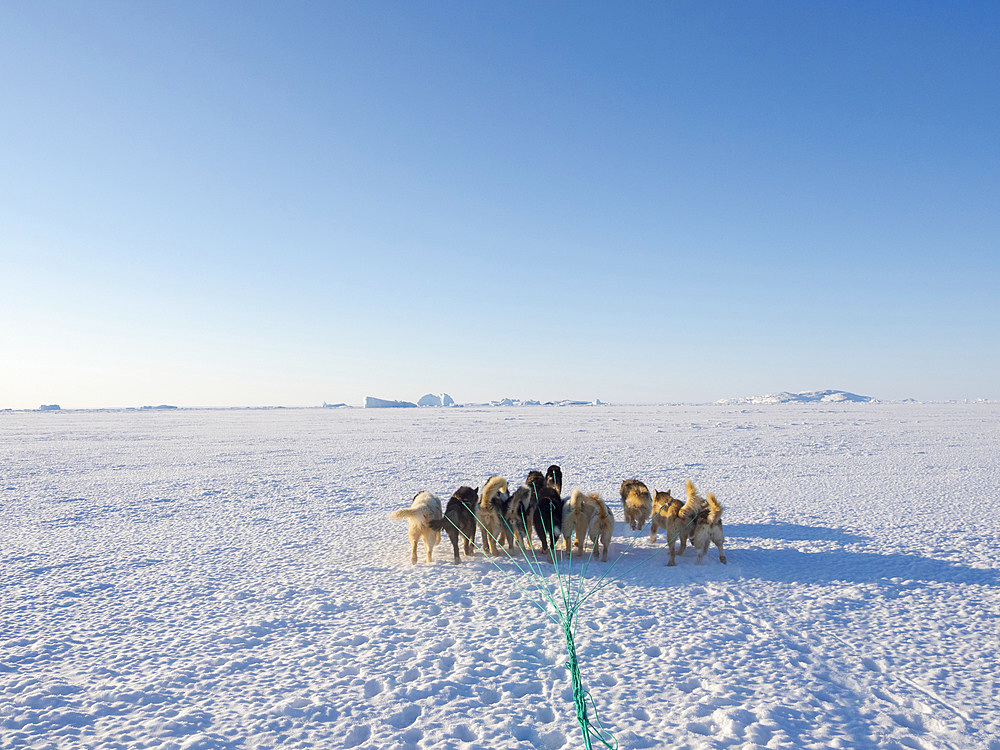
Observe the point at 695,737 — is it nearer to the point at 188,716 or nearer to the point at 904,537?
the point at 188,716

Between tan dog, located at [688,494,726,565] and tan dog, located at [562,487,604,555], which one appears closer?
tan dog, located at [688,494,726,565]

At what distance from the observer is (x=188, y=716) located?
3.11 meters

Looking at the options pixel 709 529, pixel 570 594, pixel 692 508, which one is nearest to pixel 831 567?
pixel 709 529

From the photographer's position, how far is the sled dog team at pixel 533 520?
5.85 meters

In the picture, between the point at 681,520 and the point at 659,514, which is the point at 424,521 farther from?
the point at 659,514

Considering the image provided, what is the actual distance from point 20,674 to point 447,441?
19.1 metres

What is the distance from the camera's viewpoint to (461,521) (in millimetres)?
6223

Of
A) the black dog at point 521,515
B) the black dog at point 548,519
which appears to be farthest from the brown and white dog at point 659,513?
the black dog at point 521,515

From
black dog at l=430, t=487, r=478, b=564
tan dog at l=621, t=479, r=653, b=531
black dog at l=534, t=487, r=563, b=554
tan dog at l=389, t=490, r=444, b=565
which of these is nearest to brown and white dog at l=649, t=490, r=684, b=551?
tan dog at l=621, t=479, r=653, b=531

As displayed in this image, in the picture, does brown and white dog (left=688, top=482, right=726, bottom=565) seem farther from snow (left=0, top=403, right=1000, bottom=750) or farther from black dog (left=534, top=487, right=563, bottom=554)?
black dog (left=534, top=487, right=563, bottom=554)

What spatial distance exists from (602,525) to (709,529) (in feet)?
3.69

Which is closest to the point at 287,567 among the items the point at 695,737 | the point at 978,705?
the point at 695,737

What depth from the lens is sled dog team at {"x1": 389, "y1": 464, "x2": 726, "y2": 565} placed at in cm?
585

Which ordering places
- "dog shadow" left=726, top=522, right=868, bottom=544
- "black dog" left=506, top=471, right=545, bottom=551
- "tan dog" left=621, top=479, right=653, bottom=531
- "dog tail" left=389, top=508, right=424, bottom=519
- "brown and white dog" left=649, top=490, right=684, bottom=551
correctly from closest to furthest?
"dog tail" left=389, top=508, right=424, bottom=519
"black dog" left=506, top=471, right=545, bottom=551
"brown and white dog" left=649, top=490, right=684, bottom=551
"dog shadow" left=726, top=522, right=868, bottom=544
"tan dog" left=621, top=479, right=653, bottom=531
